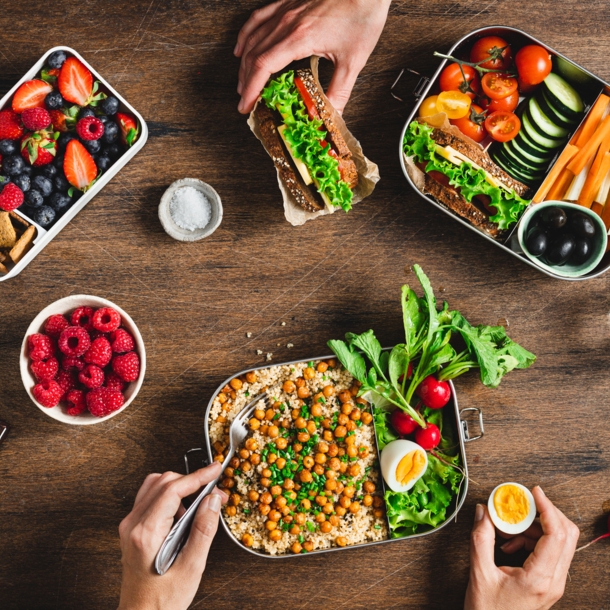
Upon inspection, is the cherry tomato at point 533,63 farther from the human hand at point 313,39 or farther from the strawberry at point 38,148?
the strawberry at point 38,148

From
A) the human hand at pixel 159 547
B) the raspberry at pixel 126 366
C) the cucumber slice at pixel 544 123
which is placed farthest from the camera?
the cucumber slice at pixel 544 123

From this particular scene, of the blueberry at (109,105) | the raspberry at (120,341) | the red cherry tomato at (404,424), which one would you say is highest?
the blueberry at (109,105)

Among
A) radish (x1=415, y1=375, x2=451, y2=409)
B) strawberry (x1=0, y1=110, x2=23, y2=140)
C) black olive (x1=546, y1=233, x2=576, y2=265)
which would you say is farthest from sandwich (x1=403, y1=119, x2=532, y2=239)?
strawberry (x1=0, y1=110, x2=23, y2=140)

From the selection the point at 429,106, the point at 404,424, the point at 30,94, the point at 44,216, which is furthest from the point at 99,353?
the point at 429,106

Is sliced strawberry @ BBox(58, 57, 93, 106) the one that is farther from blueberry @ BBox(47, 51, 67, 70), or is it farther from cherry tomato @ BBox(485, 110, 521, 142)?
cherry tomato @ BBox(485, 110, 521, 142)

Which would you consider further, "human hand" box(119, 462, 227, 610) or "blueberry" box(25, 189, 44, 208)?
"blueberry" box(25, 189, 44, 208)

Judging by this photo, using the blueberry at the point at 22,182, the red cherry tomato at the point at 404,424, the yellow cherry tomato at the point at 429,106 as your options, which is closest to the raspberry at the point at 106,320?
the blueberry at the point at 22,182

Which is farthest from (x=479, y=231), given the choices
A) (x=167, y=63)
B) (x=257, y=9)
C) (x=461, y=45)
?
(x=167, y=63)
